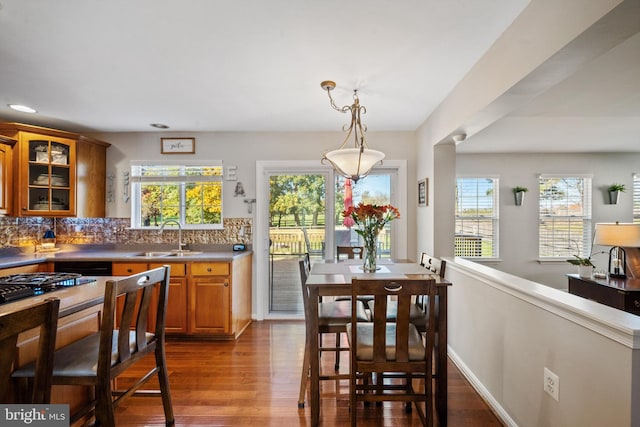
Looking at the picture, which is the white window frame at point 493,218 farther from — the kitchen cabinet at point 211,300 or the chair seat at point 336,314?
the kitchen cabinet at point 211,300

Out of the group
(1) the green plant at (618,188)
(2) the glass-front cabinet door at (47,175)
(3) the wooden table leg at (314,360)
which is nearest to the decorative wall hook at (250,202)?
(2) the glass-front cabinet door at (47,175)

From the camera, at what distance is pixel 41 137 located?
134 inches

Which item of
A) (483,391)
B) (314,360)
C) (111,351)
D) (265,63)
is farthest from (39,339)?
(483,391)

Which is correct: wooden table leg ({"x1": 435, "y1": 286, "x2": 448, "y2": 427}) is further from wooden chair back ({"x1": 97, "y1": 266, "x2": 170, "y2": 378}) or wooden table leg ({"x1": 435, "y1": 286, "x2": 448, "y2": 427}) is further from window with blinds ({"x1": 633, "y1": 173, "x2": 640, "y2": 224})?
window with blinds ({"x1": 633, "y1": 173, "x2": 640, "y2": 224})

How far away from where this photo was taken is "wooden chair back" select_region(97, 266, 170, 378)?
1.42 meters

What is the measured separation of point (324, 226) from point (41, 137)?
3.40 m

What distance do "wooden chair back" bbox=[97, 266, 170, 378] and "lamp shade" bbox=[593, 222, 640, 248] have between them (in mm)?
4421

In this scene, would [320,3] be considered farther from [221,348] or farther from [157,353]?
[221,348]

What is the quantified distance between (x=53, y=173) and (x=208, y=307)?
239cm

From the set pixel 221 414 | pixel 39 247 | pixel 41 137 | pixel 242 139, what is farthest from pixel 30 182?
pixel 221 414

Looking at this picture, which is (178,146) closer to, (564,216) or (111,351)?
(111,351)

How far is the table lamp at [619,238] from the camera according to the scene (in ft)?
10.7

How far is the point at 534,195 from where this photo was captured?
4930 mm

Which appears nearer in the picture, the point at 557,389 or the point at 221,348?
the point at 557,389
